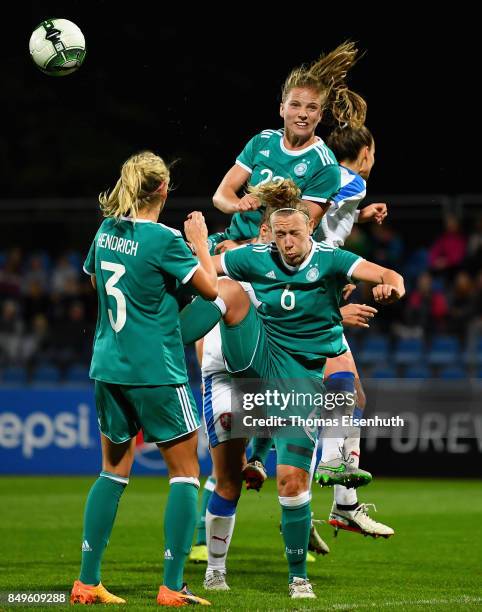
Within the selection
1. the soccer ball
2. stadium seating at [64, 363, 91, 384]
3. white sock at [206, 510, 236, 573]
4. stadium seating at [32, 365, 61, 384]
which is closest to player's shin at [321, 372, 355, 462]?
white sock at [206, 510, 236, 573]

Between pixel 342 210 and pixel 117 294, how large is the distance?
96.4 inches

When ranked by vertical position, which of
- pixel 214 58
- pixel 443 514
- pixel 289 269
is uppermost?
pixel 214 58

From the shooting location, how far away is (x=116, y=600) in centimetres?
564

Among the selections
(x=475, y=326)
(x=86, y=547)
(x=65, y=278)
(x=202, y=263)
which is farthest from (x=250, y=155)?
(x=65, y=278)

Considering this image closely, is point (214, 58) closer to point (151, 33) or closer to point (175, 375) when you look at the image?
point (151, 33)

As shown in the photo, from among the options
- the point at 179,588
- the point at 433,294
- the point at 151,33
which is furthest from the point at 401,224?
the point at 179,588

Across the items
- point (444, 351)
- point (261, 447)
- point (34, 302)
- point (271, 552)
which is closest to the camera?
point (261, 447)

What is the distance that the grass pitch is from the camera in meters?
6.07

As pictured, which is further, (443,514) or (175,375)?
(443,514)

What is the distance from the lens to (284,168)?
7344 mm

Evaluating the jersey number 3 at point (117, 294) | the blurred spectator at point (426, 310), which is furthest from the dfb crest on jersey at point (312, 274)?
the blurred spectator at point (426, 310)

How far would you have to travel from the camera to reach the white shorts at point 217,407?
6.61 meters

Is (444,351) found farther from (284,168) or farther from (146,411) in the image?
(146,411)

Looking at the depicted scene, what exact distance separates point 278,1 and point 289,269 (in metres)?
11.2
